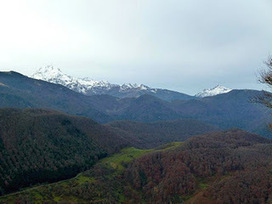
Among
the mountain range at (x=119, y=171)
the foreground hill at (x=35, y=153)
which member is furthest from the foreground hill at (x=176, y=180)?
the foreground hill at (x=35, y=153)

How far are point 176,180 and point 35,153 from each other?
95.2 meters

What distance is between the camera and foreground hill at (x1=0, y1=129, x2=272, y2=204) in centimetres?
10906

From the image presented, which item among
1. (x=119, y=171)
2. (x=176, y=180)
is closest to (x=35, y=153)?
(x=119, y=171)

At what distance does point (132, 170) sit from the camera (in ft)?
495

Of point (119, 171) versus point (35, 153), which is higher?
point (35, 153)

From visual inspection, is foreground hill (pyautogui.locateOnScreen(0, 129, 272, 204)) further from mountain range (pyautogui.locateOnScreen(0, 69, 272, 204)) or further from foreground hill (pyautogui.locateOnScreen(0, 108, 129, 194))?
foreground hill (pyautogui.locateOnScreen(0, 108, 129, 194))

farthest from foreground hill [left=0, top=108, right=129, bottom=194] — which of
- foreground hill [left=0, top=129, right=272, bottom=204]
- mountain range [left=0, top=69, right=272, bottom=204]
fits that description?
foreground hill [left=0, top=129, right=272, bottom=204]

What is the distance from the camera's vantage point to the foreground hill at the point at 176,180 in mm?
109062

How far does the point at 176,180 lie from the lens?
452 feet

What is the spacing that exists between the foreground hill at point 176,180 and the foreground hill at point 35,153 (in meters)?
18.5

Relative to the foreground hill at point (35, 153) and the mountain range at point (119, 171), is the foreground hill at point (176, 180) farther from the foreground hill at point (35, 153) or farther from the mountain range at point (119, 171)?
the foreground hill at point (35, 153)

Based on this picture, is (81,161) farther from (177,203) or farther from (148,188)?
(177,203)

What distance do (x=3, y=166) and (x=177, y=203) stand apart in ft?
328

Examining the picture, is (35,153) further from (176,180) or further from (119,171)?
(176,180)
